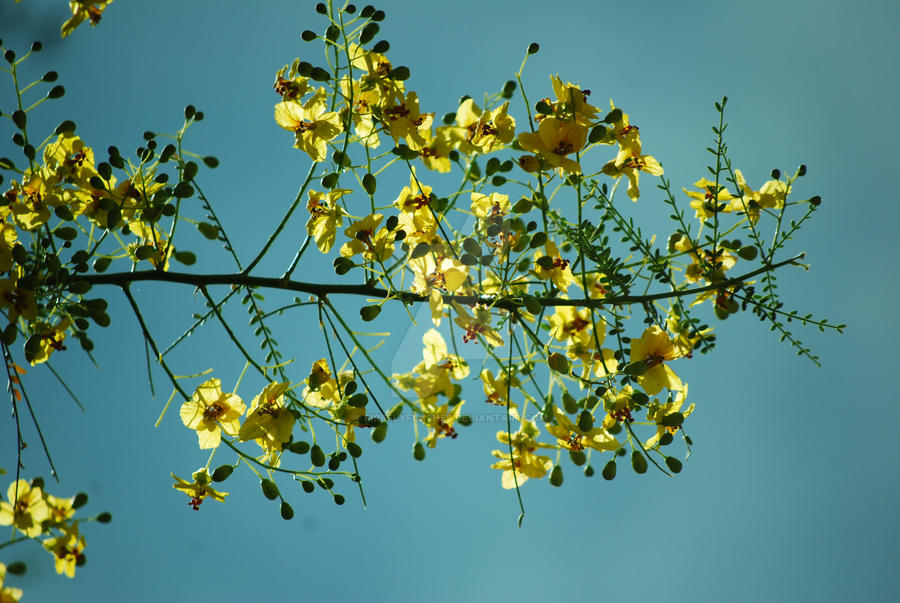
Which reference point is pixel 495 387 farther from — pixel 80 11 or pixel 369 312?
pixel 80 11

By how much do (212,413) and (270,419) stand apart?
0.08 m

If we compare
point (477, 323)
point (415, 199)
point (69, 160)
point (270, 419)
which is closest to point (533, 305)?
point (477, 323)

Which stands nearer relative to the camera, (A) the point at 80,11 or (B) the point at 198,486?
(A) the point at 80,11

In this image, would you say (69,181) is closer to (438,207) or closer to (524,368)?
(438,207)

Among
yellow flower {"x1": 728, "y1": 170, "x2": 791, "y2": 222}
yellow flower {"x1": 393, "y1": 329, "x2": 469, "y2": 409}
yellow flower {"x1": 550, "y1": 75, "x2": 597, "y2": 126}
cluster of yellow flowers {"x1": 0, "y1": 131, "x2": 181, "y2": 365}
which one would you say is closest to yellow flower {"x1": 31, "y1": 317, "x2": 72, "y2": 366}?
cluster of yellow flowers {"x1": 0, "y1": 131, "x2": 181, "y2": 365}

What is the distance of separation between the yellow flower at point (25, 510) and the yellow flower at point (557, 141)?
628 millimetres

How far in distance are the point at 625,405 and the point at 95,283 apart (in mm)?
535

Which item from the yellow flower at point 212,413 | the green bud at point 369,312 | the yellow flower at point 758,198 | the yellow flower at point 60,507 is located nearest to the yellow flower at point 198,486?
the yellow flower at point 212,413

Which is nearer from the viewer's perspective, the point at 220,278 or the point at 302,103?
the point at 220,278

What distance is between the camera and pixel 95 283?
2.08ft

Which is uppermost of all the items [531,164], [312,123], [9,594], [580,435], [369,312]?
[312,123]

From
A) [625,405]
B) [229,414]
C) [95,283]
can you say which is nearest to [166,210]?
[95,283]

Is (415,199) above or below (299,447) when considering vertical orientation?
above

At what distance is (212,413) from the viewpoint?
27.4 inches
